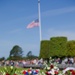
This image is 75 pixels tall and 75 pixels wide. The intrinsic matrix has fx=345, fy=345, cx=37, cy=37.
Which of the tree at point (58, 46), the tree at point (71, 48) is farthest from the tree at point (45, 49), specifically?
the tree at point (71, 48)

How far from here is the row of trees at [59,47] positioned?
5272cm

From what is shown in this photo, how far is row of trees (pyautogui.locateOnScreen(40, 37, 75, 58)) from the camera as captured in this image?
2076 inches

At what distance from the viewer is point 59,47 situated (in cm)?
5397

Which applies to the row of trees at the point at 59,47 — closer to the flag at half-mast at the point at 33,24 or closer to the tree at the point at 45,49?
the tree at the point at 45,49

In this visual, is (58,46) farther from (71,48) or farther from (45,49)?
(71,48)

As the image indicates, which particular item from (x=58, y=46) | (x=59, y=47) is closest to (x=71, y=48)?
(x=59, y=47)

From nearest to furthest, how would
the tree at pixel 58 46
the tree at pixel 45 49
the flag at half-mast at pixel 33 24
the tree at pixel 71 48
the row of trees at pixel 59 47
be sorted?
1. the flag at half-mast at pixel 33 24
2. the tree at pixel 71 48
3. the row of trees at pixel 59 47
4. the tree at pixel 58 46
5. the tree at pixel 45 49

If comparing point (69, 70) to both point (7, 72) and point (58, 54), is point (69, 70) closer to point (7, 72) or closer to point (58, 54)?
point (7, 72)

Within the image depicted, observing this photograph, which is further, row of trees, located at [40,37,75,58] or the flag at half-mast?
row of trees, located at [40,37,75,58]

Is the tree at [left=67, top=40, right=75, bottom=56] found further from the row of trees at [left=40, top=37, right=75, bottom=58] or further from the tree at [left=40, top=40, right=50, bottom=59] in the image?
the tree at [left=40, top=40, right=50, bottom=59]

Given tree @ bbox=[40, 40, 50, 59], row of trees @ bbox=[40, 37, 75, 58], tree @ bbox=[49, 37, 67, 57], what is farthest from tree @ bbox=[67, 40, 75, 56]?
tree @ bbox=[40, 40, 50, 59]

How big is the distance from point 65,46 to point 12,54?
45.9 m

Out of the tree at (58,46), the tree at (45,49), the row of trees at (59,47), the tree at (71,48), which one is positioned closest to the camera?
the tree at (71,48)

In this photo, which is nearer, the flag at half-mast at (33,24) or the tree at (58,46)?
the flag at half-mast at (33,24)
